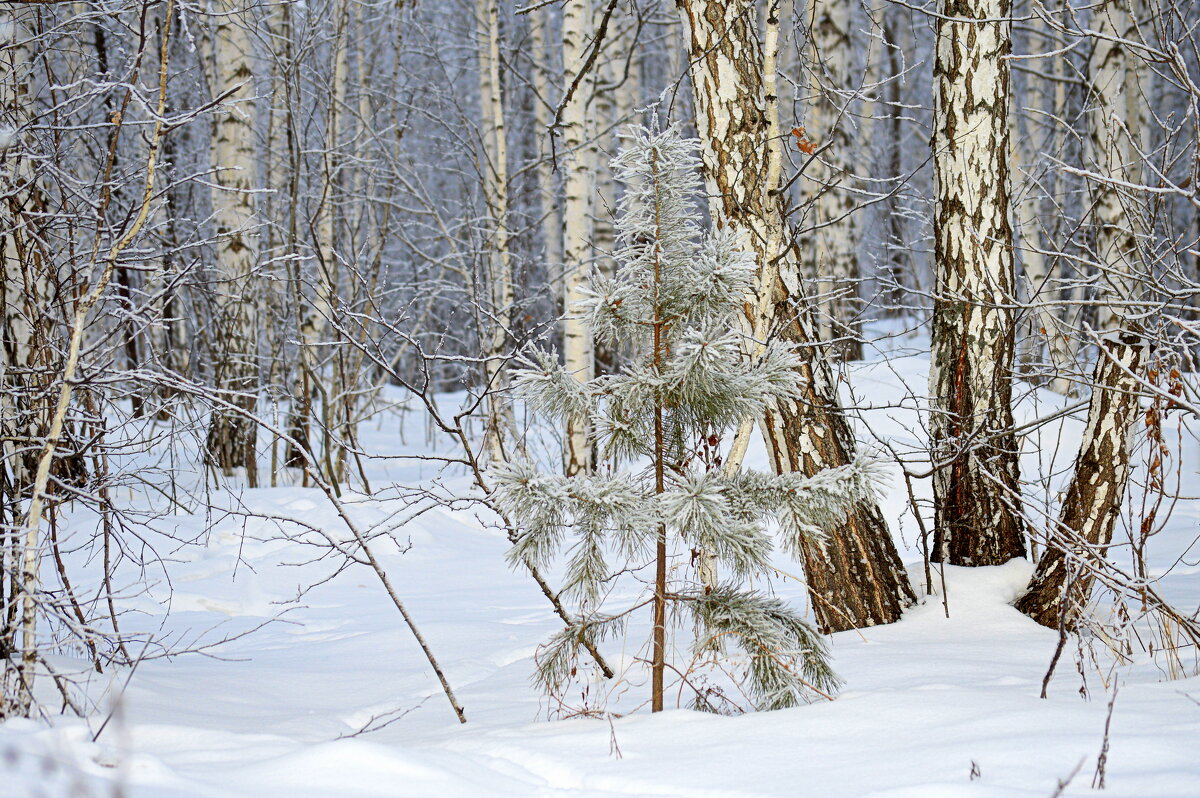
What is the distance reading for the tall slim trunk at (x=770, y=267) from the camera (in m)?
3.64

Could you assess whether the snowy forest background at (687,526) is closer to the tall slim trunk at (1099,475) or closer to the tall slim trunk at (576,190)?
the tall slim trunk at (1099,475)

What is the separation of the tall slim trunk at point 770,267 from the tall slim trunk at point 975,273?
45cm

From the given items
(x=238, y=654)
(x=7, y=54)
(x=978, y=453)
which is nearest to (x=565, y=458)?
(x=238, y=654)

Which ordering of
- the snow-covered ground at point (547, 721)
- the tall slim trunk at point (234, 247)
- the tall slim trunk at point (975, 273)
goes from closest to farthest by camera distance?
1. the snow-covered ground at point (547, 721)
2. the tall slim trunk at point (975, 273)
3. the tall slim trunk at point (234, 247)

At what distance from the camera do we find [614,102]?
38.0 feet

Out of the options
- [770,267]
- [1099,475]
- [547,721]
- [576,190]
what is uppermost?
[576,190]

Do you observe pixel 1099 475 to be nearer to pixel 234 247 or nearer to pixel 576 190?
pixel 576 190

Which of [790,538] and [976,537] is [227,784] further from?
[976,537]

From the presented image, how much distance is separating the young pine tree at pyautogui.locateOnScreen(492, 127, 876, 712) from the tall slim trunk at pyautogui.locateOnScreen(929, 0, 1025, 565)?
5.37 ft

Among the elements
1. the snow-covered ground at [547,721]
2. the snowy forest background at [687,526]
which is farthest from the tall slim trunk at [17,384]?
the snow-covered ground at [547,721]

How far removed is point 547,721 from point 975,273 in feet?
8.51

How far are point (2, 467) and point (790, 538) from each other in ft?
7.89

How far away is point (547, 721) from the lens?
2.80 metres

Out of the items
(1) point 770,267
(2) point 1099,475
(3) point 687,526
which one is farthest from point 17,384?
(2) point 1099,475
